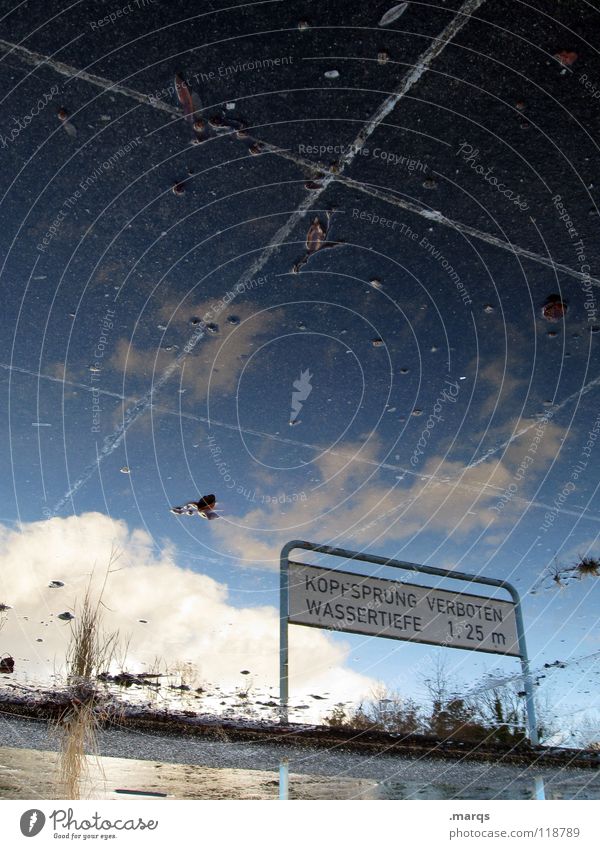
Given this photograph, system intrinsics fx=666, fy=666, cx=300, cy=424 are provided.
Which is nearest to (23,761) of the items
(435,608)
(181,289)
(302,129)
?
(435,608)

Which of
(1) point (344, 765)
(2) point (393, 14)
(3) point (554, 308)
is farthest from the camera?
(1) point (344, 765)

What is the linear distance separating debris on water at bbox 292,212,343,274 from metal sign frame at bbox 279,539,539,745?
0.55 m

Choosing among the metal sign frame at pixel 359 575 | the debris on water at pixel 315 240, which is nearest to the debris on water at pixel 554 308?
the debris on water at pixel 315 240

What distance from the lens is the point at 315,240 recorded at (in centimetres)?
109

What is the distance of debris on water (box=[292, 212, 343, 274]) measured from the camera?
1.06 metres

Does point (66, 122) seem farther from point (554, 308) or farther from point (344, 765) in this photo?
point (344, 765)

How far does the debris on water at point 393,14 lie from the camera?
81cm

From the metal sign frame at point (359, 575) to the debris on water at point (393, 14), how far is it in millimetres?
888

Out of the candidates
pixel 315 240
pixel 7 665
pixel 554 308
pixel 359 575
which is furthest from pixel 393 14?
pixel 7 665

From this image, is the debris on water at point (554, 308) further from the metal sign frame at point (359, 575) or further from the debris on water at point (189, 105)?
the debris on water at point (189, 105)

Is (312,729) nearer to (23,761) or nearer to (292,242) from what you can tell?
(23,761)

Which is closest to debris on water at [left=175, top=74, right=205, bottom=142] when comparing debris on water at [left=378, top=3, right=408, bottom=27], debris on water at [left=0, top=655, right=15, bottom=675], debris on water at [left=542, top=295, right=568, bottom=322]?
debris on water at [left=378, top=3, right=408, bottom=27]

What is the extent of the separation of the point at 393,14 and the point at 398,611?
1004mm
